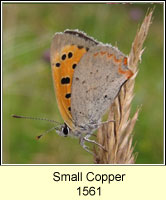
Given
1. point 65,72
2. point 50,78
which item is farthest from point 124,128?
point 50,78

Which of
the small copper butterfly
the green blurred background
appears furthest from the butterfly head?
the green blurred background

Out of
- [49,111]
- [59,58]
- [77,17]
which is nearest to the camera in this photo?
[59,58]

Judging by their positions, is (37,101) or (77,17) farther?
(77,17)

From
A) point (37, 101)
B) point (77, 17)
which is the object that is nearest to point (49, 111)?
point (37, 101)

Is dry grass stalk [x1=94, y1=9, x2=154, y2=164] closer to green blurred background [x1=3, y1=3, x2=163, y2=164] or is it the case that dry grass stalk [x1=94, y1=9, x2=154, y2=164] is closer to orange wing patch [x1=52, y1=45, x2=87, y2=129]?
orange wing patch [x1=52, y1=45, x2=87, y2=129]

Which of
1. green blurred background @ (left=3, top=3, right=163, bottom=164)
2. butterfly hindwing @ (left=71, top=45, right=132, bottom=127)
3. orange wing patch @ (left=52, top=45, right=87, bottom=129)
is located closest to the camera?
butterfly hindwing @ (left=71, top=45, right=132, bottom=127)

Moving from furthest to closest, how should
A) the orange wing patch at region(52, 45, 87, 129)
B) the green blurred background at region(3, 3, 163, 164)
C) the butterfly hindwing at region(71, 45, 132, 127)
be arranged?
the green blurred background at region(3, 3, 163, 164) < the orange wing patch at region(52, 45, 87, 129) < the butterfly hindwing at region(71, 45, 132, 127)

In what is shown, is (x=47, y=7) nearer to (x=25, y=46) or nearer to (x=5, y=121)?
(x=25, y=46)
